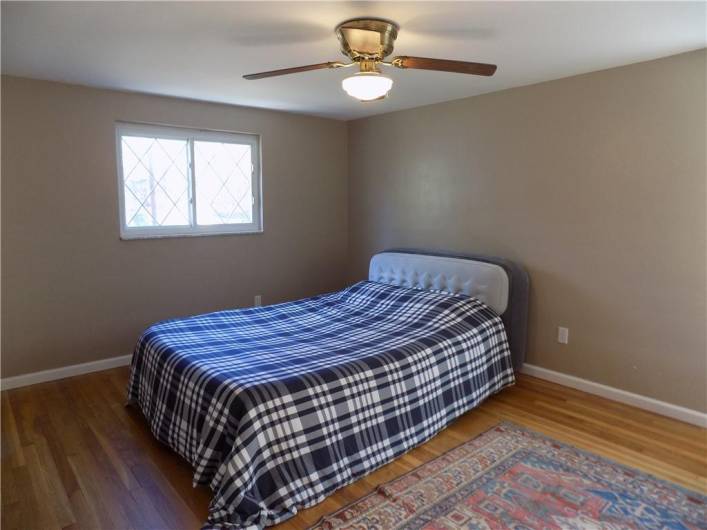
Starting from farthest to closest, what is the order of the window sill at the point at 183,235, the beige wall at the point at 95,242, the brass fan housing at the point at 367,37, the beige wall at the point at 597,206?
1. the window sill at the point at 183,235
2. the beige wall at the point at 95,242
3. the beige wall at the point at 597,206
4. the brass fan housing at the point at 367,37

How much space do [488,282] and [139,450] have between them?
2478 mm

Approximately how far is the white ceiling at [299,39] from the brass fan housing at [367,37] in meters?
0.05

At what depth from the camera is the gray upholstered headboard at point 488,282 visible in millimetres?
3344

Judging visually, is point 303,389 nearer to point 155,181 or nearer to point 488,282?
point 488,282

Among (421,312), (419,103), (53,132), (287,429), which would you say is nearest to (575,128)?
(419,103)

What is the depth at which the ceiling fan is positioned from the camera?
6.77 feet

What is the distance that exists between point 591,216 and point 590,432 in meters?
1.38

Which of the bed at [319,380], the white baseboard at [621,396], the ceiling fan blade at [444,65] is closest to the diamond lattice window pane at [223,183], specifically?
the bed at [319,380]

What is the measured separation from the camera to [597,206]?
3045 mm

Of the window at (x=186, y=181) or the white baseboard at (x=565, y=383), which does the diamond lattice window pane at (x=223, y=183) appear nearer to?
the window at (x=186, y=181)

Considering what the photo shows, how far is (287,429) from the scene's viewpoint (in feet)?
6.68

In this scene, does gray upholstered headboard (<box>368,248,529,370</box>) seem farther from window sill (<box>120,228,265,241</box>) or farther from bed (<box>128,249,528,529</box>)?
window sill (<box>120,228,265,241</box>)

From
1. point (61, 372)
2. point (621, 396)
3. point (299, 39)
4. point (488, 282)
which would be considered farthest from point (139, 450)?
point (621, 396)

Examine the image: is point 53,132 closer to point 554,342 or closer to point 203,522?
point 203,522
